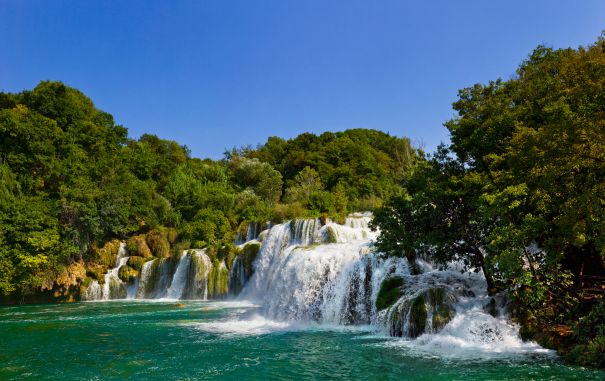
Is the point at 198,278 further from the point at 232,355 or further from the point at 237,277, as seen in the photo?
the point at 232,355

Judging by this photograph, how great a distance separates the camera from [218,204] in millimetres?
42094

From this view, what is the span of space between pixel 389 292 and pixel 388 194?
2307 cm

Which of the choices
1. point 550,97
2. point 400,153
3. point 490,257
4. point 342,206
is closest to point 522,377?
point 490,257

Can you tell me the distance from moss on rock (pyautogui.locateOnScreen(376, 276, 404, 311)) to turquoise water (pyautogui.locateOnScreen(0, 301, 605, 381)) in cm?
123

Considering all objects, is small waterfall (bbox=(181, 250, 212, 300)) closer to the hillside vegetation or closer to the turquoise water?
the hillside vegetation

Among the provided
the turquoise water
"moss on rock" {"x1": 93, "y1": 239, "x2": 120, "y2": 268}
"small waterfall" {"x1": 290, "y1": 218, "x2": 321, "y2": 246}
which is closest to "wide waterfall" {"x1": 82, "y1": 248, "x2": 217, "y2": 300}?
"moss on rock" {"x1": 93, "y1": 239, "x2": 120, "y2": 268}

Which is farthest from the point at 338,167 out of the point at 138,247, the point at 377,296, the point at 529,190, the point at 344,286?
the point at 529,190

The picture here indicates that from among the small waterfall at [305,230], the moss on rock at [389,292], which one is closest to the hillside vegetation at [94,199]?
the small waterfall at [305,230]

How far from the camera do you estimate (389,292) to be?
1638cm

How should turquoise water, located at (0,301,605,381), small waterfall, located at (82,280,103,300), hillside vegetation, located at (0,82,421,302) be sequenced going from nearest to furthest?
turquoise water, located at (0,301,605,381)
hillside vegetation, located at (0,82,421,302)
small waterfall, located at (82,280,103,300)

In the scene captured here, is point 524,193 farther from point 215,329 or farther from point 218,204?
point 218,204

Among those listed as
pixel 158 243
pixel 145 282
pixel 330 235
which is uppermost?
pixel 330 235

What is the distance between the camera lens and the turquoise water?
10414mm

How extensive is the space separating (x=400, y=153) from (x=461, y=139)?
49.9 metres
